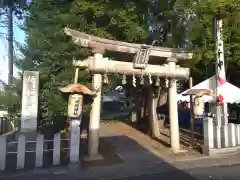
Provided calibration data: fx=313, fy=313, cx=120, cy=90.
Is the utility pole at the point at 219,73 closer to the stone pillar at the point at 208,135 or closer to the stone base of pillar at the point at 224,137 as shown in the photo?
the stone base of pillar at the point at 224,137

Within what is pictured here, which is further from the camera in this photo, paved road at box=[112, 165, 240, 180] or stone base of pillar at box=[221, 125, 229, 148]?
stone base of pillar at box=[221, 125, 229, 148]

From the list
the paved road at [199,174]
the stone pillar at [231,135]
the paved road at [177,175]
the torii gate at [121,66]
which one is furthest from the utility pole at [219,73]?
the paved road at [177,175]

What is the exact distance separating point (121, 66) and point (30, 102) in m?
3.14

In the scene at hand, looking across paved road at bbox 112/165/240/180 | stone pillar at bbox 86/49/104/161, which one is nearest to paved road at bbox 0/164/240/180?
paved road at bbox 112/165/240/180

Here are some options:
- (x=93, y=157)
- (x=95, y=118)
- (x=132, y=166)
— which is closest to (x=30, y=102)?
(x=95, y=118)

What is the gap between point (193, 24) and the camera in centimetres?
1290

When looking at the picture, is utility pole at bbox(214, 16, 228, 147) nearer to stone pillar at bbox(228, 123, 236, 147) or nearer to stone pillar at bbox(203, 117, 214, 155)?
stone pillar at bbox(228, 123, 236, 147)

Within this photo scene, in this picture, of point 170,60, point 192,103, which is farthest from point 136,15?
point 192,103

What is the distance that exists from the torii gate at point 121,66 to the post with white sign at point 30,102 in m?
1.39

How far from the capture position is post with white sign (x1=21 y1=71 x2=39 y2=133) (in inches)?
370

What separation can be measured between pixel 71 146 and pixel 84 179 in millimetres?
1388

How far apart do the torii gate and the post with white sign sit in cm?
139

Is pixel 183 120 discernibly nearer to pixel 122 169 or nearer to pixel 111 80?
pixel 111 80

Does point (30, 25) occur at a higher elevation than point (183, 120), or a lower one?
higher
